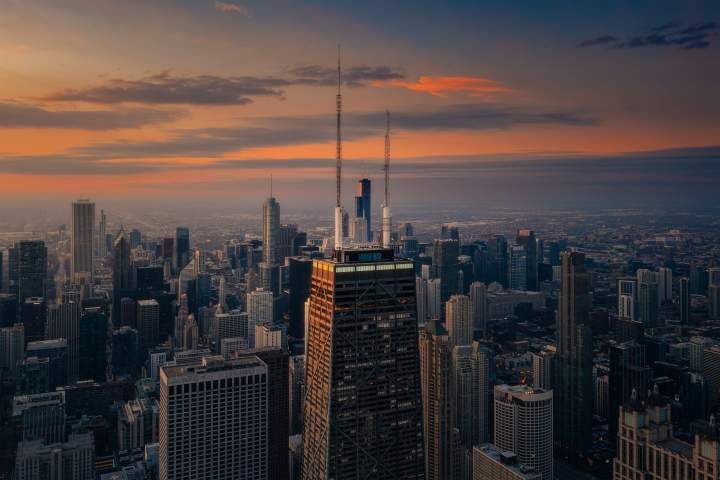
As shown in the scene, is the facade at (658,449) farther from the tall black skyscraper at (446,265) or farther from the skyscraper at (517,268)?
the tall black skyscraper at (446,265)

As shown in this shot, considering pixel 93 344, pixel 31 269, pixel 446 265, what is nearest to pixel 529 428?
pixel 446 265

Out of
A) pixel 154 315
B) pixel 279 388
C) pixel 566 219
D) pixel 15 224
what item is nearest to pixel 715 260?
pixel 566 219

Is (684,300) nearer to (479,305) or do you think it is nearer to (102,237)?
(479,305)

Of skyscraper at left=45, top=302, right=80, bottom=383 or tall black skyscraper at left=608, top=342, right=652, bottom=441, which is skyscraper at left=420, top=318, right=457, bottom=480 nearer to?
tall black skyscraper at left=608, top=342, right=652, bottom=441

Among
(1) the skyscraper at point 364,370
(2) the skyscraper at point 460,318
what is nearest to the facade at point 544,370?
(2) the skyscraper at point 460,318

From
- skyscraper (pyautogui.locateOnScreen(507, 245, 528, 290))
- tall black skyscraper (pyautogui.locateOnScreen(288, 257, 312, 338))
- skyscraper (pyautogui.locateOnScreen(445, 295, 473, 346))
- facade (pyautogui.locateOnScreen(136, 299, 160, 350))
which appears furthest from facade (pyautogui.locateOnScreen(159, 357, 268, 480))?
facade (pyautogui.locateOnScreen(136, 299, 160, 350))

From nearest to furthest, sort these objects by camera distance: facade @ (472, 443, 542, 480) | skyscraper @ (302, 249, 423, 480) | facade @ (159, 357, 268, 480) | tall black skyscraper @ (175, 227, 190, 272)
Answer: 1. skyscraper @ (302, 249, 423, 480)
2. facade @ (472, 443, 542, 480)
3. facade @ (159, 357, 268, 480)
4. tall black skyscraper @ (175, 227, 190, 272)
